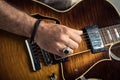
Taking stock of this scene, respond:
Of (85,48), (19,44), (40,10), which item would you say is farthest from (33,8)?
(85,48)

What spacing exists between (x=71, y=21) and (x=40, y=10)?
0.14m

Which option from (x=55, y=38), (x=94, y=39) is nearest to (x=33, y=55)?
(x=55, y=38)

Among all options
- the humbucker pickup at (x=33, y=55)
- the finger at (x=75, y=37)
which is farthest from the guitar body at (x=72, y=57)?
the finger at (x=75, y=37)

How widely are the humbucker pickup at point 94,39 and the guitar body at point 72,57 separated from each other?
0.02 metres

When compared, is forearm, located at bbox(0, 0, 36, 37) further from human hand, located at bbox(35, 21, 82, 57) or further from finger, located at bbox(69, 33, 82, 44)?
finger, located at bbox(69, 33, 82, 44)

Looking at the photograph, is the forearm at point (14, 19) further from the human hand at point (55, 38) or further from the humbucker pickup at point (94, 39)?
the humbucker pickup at point (94, 39)

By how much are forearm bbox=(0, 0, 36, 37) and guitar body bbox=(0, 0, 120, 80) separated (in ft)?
0.09

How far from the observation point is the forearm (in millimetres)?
1066

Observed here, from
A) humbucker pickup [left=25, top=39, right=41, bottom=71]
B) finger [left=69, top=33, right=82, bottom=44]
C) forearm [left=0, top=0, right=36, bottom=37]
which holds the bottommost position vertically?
humbucker pickup [left=25, top=39, right=41, bottom=71]

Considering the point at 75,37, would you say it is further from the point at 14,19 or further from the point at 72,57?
the point at 14,19

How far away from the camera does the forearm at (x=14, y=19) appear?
1066 mm

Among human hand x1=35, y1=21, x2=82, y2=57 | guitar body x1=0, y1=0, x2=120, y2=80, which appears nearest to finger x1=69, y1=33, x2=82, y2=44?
human hand x1=35, y1=21, x2=82, y2=57

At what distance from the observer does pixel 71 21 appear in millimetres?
1156

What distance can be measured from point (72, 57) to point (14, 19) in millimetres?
284
